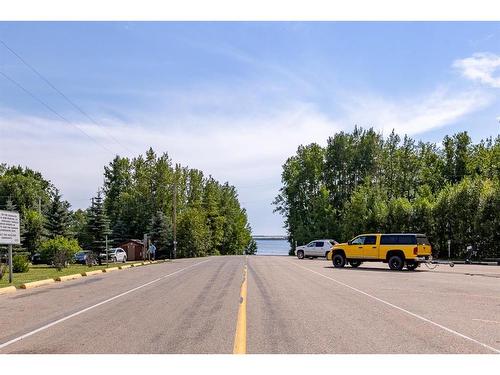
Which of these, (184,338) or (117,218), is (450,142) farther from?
(184,338)

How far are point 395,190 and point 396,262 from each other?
49.5m

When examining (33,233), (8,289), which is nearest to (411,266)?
(8,289)

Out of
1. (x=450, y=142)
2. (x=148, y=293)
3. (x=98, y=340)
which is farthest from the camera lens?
(x=450, y=142)

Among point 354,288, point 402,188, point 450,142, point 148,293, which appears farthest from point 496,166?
point 148,293

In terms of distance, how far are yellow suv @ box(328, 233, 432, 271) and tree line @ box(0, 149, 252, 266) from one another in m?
26.4

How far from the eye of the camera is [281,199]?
92688mm

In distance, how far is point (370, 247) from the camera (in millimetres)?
31141

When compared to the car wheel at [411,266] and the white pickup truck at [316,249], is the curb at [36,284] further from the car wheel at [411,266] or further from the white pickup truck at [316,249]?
the white pickup truck at [316,249]

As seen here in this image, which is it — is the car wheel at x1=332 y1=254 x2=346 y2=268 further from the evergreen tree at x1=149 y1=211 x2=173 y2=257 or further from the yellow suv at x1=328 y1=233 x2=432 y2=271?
the evergreen tree at x1=149 y1=211 x2=173 y2=257

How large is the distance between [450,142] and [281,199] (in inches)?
1288

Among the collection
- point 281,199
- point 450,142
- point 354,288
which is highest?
point 450,142

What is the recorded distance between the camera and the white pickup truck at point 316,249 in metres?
49.8

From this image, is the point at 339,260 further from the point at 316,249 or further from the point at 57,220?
the point at 57,220

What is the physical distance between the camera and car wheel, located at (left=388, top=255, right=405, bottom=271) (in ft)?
97.2
